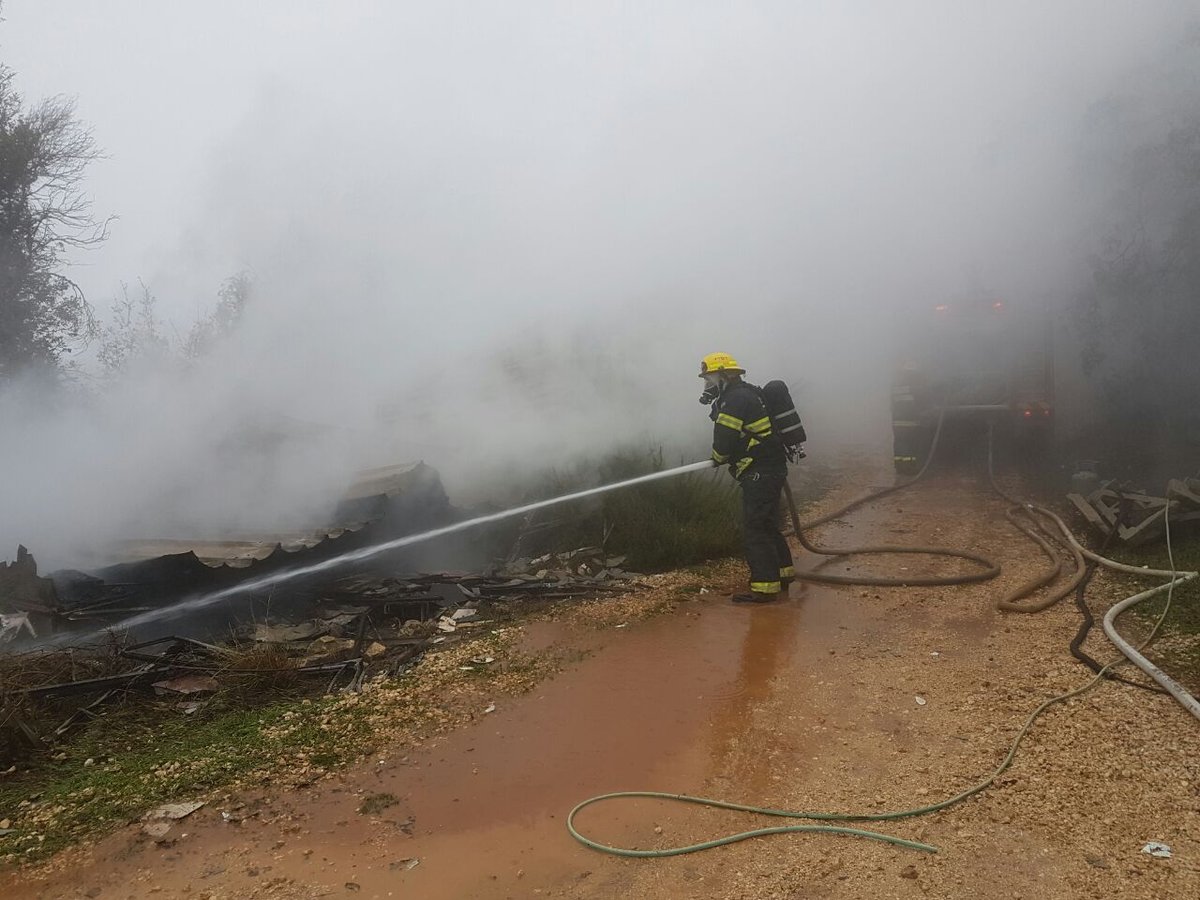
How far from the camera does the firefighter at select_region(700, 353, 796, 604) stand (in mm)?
5875

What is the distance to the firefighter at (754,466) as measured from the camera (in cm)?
588

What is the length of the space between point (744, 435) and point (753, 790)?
320 cm

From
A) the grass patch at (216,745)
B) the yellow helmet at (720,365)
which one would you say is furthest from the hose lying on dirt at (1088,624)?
the grass patch at (216,745)

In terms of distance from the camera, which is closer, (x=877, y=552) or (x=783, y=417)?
(x=783, y=417)

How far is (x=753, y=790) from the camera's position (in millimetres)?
3230

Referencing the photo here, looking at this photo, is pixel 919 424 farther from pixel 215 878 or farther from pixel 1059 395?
pixel 215 878

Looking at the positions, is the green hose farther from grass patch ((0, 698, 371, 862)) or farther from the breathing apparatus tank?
the breathing apparatus tank

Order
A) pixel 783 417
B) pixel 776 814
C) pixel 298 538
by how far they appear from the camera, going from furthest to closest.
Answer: pixel 298 538 < pixel 783 417 < pixel 776 814

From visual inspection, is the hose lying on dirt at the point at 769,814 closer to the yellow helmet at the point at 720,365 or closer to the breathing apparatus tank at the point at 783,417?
the breathing apparatus tank at the point at 783,417

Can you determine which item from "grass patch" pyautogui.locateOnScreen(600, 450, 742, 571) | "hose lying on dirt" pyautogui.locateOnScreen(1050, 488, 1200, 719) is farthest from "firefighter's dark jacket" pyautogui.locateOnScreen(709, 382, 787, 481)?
"hose lying on dirt" pyautogui.locateOnScreen(1050, 488, 1200, 719)

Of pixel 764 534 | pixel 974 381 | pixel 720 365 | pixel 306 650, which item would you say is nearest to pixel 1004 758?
pixel 764 534

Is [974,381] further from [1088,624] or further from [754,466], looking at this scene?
[1088,624]

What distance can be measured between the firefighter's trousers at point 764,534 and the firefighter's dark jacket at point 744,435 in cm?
9

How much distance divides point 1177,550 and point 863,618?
253 centimetres
